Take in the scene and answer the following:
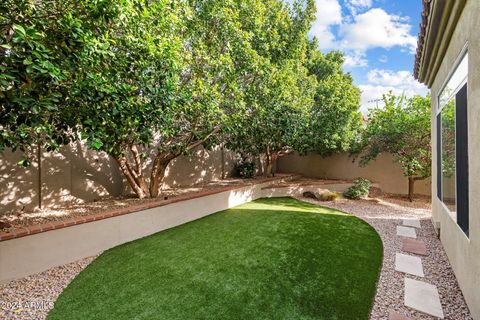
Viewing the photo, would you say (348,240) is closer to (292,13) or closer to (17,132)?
(17,132)

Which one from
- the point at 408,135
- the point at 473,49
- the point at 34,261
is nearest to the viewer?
the point at 473,49

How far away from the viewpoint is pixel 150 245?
5.43 meters

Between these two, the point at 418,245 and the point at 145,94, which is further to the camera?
the point at 418,245

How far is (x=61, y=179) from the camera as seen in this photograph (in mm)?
6352

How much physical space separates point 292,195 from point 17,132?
391 inches

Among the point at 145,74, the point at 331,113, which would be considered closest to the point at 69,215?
the point at 145,74

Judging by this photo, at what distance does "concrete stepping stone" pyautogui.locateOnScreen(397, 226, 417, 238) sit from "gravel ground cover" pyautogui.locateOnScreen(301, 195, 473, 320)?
11cm

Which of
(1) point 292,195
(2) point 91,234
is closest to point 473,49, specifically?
(2) point 91,234

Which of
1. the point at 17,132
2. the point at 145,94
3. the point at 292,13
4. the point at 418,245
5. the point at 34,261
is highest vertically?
the point at 292,13

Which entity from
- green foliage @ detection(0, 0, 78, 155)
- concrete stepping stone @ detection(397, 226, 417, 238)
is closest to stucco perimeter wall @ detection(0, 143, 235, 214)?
green foliage @ detection(0, 0, 78, 155)

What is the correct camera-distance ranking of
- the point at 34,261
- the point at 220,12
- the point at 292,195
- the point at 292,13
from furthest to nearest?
1. the point at 292,195
2. the point at 292,13
3. the point at 220,12
4. the point at 34,261

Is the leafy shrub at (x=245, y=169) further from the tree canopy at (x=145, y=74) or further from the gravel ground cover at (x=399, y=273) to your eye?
the gravel ground cover at (x=399, y=273)

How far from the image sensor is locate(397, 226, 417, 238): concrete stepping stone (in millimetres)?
6079

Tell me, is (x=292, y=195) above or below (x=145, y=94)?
below
